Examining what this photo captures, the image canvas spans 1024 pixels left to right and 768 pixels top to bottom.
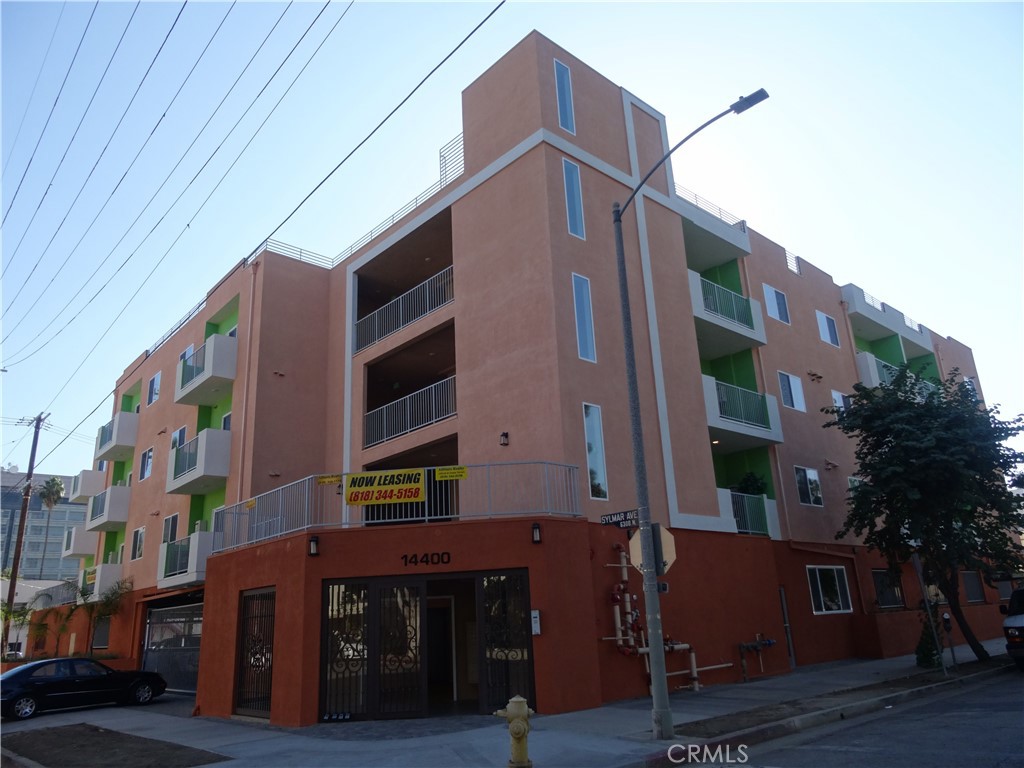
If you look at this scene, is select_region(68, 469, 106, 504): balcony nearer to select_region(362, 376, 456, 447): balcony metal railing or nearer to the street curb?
select_region(362, 376, 456, 447): balcony metal railing

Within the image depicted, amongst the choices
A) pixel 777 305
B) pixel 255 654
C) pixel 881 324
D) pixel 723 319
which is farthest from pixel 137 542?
pixel 881 324

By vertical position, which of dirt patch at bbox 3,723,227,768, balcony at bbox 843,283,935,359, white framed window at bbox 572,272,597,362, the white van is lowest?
dirt patch at bbox 3,723,227,768

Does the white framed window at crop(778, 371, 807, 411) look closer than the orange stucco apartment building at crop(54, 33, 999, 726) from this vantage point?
No

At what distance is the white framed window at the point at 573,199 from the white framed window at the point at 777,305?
9.24 metres

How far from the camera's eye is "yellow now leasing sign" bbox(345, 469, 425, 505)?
49.1 feet

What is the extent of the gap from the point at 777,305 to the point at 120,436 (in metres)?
26.9

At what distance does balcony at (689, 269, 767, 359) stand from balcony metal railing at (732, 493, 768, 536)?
478cm

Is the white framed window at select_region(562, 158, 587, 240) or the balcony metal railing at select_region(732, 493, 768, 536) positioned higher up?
the white framed window at select_region(562, 158, 587, 240)

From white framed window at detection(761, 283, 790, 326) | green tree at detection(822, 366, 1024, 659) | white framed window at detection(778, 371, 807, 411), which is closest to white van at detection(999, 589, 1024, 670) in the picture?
green tree at detection(822, 366, 1024, 659)

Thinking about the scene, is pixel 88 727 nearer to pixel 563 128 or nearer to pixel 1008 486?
pixel 563 128

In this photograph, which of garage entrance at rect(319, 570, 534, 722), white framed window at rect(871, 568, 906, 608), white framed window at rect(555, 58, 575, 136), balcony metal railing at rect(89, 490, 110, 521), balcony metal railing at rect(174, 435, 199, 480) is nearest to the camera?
garage entrance at rect(319, 570, 534, 722)

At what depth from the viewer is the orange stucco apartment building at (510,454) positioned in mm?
14016

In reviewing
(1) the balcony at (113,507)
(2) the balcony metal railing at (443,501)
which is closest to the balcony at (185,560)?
(2) the balcony metal railing at (443,501)

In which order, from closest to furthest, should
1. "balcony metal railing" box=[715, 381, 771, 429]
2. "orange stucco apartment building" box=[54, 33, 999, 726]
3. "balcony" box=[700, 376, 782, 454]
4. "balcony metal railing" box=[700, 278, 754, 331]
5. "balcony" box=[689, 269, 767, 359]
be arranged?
"orange stucco apartment building" box=[54, 33, 999, 726], "balcony" box=[700, 376, 782, 454], "balcony" box=[689, 269, 767, 359], "balcony metal railing" box=[715, 381, 771, 429], "balcony metal railing" box=[700, 278, 754, 331]
